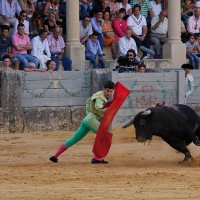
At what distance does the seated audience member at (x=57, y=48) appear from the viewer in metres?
21.6

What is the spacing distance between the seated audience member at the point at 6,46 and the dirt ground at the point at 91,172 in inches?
62.7

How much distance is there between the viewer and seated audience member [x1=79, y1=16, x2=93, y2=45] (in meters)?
22.5

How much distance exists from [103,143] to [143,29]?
8345 mm

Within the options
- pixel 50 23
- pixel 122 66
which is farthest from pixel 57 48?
pixel 122 66

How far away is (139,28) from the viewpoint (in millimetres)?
23266

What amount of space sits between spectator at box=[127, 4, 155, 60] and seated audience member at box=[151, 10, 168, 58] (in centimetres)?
38

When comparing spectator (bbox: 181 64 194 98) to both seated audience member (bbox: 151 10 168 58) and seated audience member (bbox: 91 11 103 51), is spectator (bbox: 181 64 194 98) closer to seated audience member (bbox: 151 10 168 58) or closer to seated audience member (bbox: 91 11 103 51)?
seated audience member (bbox: 91 11 103 51)

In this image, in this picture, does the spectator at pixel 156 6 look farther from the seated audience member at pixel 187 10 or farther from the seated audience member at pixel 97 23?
the seated audience member at pixel 97 23

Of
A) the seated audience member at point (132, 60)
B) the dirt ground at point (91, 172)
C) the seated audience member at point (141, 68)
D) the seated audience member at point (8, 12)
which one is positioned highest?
the seated audience member at point (8, 12)

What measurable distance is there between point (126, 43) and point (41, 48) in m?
2.19

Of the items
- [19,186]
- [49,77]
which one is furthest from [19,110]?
[19,186]

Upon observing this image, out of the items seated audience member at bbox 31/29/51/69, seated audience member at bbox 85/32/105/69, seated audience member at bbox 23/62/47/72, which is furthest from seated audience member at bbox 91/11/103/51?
seated audience member at bbox 23/62/47/72

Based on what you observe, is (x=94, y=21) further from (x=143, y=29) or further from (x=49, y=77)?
(x=49, y=77)

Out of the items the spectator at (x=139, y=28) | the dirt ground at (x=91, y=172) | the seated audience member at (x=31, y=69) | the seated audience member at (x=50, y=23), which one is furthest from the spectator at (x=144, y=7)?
the dirt ground at (x=91, y=172)
